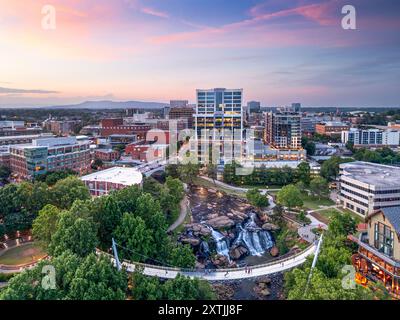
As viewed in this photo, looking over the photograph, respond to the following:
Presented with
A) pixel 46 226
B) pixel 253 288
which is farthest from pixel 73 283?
pixel 46 226

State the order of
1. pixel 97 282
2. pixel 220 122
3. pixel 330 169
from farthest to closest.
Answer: pixel 220 122, pixel 330 169, pixel 97 282

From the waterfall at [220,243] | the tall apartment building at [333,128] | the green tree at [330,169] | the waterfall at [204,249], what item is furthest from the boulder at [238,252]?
the tall apartment building at [333,128]

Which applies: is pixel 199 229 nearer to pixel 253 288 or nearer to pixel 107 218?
pixel 107 218

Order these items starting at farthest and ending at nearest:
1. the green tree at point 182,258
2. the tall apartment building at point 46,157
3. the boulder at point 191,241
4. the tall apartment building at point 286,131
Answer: the tall apartment building at point 286,131, the tall apartment building at point 46,157, the boulder at point 191,241, the green tree at point 182,258

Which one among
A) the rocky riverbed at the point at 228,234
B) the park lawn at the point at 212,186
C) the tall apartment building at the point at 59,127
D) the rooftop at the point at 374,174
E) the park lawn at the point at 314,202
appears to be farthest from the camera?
the tall apartment building at the point at 59,127

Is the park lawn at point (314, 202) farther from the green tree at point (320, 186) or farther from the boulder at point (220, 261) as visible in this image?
the boulder at point (220, 261)

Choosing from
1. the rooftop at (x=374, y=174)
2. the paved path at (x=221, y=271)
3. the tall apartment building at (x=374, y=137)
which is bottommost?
the paved path at (x=221, y=271)

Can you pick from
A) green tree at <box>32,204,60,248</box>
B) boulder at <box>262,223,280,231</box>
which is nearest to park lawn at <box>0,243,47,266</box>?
green tree at <box>32,204,60,248</box>
